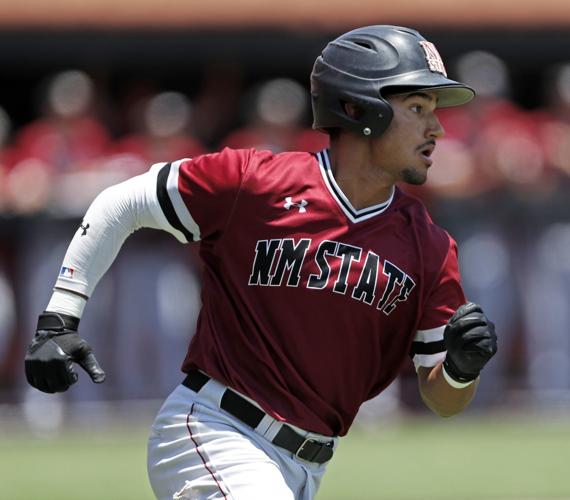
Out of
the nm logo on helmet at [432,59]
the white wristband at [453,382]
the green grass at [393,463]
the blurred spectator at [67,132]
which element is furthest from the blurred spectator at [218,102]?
the white wristband at [453,382]

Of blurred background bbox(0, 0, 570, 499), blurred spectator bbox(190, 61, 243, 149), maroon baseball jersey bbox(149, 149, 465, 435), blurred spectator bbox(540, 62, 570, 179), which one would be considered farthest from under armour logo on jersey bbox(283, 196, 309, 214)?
blurred spectator bbox(190, 61, 243, 149)

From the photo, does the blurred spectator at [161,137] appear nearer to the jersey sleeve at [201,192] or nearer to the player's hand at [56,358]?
the jersey sleeve at [201,192]

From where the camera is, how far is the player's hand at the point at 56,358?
486 centimetres

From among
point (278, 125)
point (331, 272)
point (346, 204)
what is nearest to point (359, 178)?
point (346, 204)

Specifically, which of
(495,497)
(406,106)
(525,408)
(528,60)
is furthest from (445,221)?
(406,106)

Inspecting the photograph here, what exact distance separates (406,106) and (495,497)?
350 centimetres

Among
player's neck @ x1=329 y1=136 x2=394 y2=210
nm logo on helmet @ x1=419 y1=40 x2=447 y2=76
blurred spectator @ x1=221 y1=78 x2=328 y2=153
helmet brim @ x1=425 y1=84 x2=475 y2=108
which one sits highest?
nm logo on helmet @ x1=419 y1=40 x2=447 y2=76

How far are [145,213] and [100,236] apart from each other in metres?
0.18

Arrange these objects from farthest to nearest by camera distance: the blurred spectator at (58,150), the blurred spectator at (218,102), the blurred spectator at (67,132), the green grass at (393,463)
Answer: the blurred spectator at (218,102), the blurred spectator at (67,132), the blurred spectator at (58,150), the green grass at (393,463)

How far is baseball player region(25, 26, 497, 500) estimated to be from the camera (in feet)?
16.4

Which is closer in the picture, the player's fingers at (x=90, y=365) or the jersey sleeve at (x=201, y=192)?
the player's fingers at (x=90, y=365)

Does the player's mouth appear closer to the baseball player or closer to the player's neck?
the baseball player

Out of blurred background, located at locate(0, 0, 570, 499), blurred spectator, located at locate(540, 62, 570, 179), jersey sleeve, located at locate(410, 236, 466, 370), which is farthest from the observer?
blurred spectator, located at locate(540, 62, 570, 179)

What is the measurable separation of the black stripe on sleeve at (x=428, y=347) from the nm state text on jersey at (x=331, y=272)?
0.72 ft
